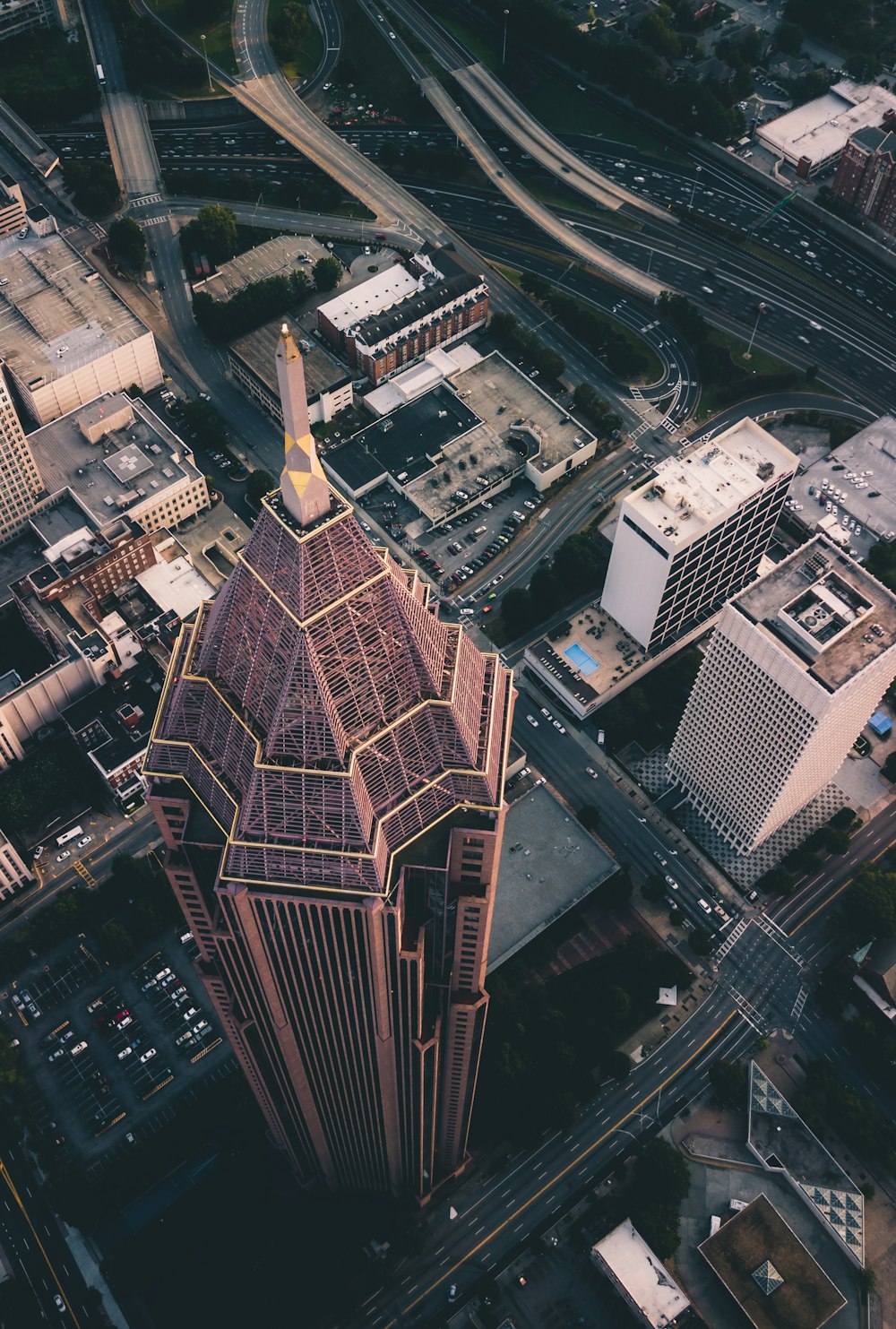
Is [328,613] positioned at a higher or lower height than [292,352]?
lower

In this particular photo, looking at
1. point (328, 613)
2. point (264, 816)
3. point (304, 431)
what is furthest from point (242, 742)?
point (304, 431)

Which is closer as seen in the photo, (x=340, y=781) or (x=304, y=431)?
(x=304, y=431)

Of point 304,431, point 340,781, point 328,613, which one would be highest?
point 304,431

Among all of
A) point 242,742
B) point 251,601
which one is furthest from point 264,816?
point 251,601

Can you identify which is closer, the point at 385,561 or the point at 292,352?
the point at 292,352

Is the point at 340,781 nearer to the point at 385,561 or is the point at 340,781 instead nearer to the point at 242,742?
the point at 242,742

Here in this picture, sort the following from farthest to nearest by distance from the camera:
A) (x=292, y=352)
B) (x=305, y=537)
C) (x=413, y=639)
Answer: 1. (x=413, y=639)
2. (x=305, y=537)
3. (x=292, y=352)

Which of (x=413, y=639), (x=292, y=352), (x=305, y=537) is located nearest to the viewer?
(x=292, y=352)

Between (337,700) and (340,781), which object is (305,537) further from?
(340,781)

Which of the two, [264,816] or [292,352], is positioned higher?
[292,352]
